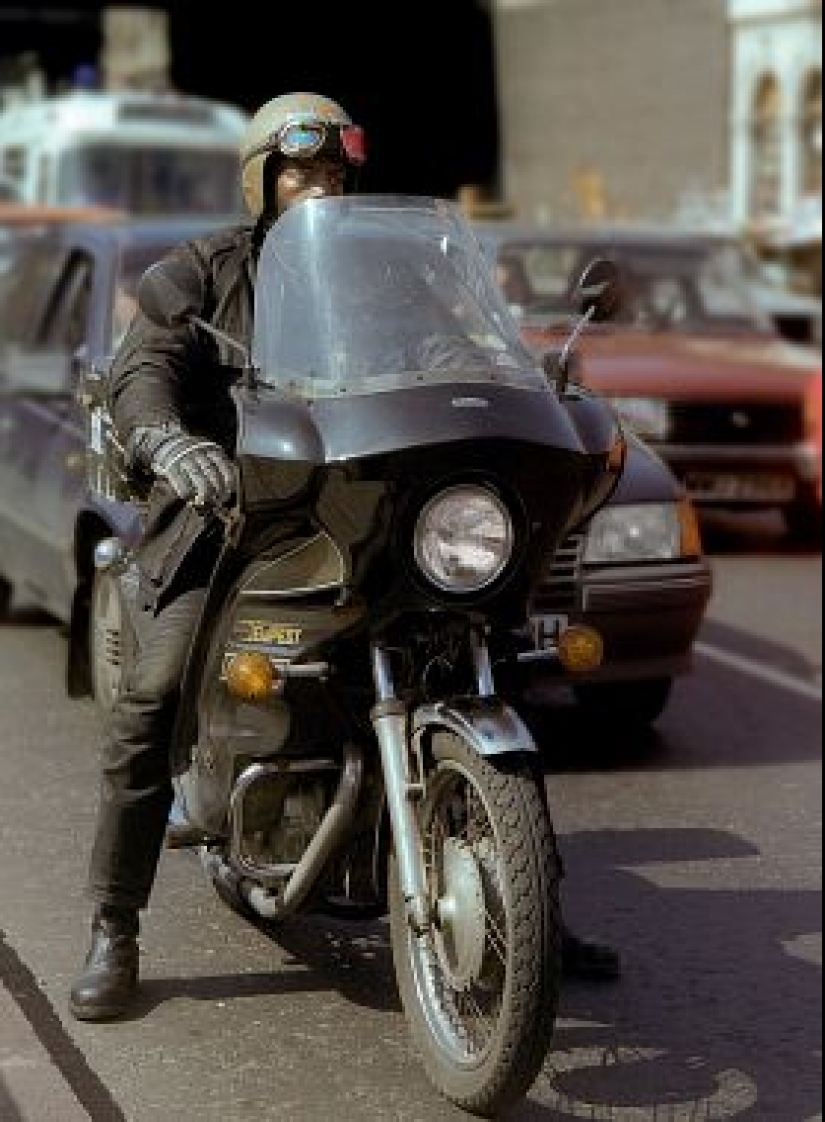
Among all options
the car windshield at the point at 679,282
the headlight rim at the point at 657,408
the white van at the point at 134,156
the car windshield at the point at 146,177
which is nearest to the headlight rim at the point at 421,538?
the headlight rim at the point at 657,408

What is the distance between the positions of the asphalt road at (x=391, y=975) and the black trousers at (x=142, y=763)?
283mm

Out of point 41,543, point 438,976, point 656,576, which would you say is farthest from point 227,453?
point 41,543

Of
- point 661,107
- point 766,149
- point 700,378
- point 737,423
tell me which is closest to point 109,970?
point 700,378

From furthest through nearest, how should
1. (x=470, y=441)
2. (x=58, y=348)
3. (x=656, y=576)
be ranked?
(x=58, y=348), (x=656, y=576), (x=470, y=441)

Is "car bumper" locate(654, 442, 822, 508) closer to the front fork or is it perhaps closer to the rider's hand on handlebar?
the front fork

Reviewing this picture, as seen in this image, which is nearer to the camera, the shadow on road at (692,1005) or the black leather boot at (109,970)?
the shadow on road at (692,1005)

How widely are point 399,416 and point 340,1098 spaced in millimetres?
1250

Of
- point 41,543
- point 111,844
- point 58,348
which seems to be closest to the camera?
point 111,844

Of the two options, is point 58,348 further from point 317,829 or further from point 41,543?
point 317,829

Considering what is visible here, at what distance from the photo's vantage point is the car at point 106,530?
293 inches

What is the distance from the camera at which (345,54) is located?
41.4m

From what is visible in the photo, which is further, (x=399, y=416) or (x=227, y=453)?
(x=227, y=453)

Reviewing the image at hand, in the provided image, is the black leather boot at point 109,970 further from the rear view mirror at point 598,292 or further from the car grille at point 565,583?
the car grille at point 565,583

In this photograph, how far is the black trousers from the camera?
4.79m
